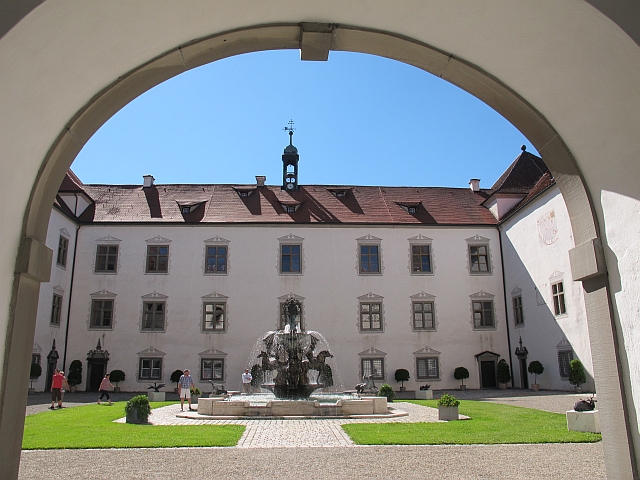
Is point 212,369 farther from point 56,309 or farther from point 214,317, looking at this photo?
point 56,309

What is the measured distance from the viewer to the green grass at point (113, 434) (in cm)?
1019

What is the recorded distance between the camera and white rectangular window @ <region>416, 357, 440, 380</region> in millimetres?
30141

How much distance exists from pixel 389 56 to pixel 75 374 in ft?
91.9

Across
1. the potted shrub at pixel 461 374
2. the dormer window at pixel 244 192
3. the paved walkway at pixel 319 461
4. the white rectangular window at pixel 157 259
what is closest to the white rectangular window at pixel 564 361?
the potted shrub at pixel 461 374

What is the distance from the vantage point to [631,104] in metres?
3.93

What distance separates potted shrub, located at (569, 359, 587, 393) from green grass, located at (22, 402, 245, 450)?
15.5 m

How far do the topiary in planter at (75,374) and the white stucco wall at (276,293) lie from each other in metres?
0.79

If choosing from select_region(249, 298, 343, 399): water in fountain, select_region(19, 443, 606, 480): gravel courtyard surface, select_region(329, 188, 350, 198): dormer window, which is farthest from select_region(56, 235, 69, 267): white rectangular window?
select_region(19, 443, 606, 480): gravel courtyard surface

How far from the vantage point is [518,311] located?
2989 centimetres

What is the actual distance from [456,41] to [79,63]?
3.03 metres

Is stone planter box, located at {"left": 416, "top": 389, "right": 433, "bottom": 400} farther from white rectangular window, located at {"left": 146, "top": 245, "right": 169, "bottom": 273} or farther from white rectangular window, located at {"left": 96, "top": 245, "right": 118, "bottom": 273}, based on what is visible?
white rectangular window, located at {"left": 96, "top": 245, "right": 118, "bottom": 273}

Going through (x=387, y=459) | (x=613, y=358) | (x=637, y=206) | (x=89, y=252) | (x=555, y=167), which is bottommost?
(x=387, y=459)

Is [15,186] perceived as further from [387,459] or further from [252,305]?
[252,305]

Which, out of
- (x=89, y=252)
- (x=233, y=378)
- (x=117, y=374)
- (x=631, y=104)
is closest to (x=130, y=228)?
(x=89, y=252)
